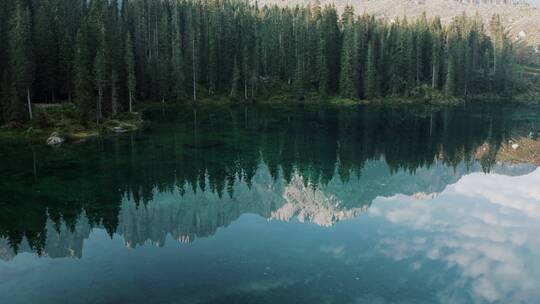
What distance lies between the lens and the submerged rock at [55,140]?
216 ft

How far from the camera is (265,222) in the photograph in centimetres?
3800

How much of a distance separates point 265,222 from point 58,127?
159 feet

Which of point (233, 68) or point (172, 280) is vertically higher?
point (233, 68)

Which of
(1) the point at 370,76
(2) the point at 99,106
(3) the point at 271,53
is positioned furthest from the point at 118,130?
(1) the point at 370,76

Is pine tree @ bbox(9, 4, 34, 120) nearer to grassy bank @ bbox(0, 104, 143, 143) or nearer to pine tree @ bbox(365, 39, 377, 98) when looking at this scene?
grassy bank @ bbox(0, 104, 143, 143)

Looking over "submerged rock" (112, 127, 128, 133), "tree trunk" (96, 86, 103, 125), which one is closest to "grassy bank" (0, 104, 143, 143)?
"submerged rock" (112, 127, 128, 133)

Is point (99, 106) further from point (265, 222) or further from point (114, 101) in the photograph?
point (265, 222)

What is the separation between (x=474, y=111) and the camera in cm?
11388

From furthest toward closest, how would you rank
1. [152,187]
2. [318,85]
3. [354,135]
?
[318,85] → [354,135] → [152,187]

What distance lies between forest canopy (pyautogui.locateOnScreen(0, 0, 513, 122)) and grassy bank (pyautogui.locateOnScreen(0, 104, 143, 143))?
920 centimetres

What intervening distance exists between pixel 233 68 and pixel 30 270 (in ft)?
345

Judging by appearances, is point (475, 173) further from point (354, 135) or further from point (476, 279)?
point (476, 279)

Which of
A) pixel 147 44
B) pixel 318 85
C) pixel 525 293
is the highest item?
pixel 147 44

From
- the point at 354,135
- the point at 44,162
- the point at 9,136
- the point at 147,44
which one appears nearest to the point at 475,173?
the point at 354,135
